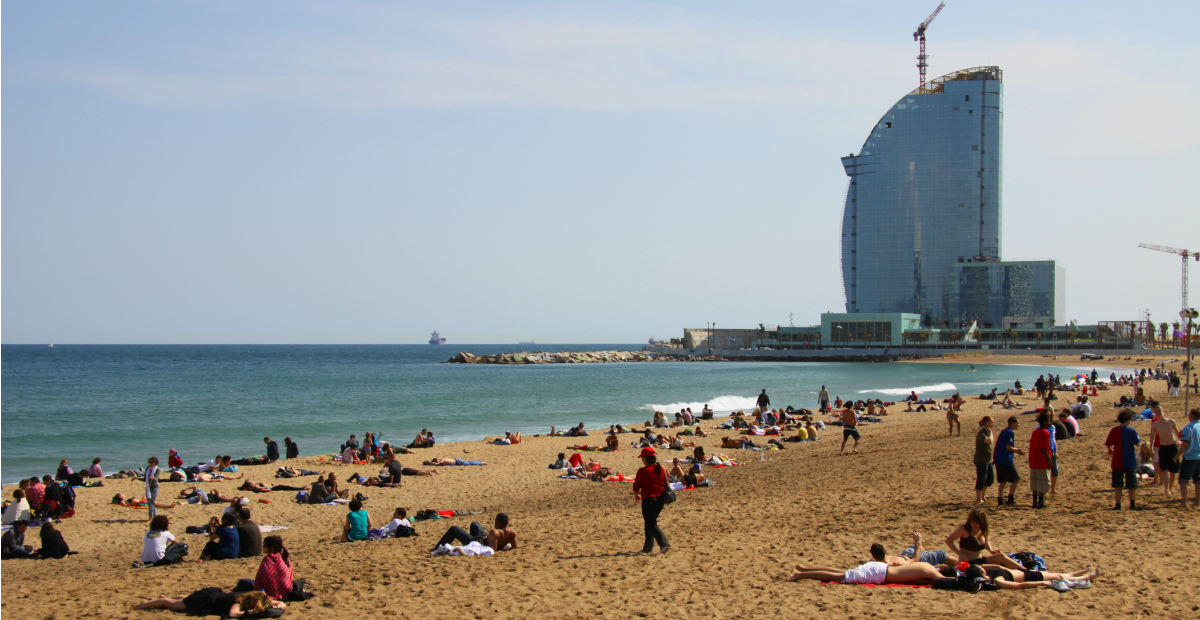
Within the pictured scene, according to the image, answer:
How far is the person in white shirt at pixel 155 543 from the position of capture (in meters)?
11.1

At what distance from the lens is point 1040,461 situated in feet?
37.5

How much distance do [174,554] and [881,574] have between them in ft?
30.3

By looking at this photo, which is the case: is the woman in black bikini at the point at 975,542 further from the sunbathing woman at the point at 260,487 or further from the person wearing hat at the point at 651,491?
the sunbathing woman at the point at 260,487

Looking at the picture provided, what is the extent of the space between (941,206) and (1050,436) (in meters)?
141

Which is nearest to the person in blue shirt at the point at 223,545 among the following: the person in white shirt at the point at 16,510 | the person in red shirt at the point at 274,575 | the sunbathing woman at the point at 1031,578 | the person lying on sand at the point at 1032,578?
the person in red shirt at the point at 274,575

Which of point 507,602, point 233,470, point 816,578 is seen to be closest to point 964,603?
point 816,578

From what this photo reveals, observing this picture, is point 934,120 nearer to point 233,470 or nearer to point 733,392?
point 733,392

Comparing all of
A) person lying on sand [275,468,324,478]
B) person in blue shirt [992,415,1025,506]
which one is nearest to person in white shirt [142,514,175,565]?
person lying on sand [275,468,324,478]

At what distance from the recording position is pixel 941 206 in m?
140

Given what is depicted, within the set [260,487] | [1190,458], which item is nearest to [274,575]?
[260,487]

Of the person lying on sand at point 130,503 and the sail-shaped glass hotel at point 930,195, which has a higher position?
the sail-shaped glass hotel at point 930,195

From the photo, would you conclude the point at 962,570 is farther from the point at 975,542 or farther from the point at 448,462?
the point at 448,462

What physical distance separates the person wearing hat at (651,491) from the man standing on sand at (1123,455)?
20.4ft

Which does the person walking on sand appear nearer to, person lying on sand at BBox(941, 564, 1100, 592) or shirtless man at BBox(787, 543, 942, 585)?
person lying on sand at BBox(941, 564, 1100, 592)
